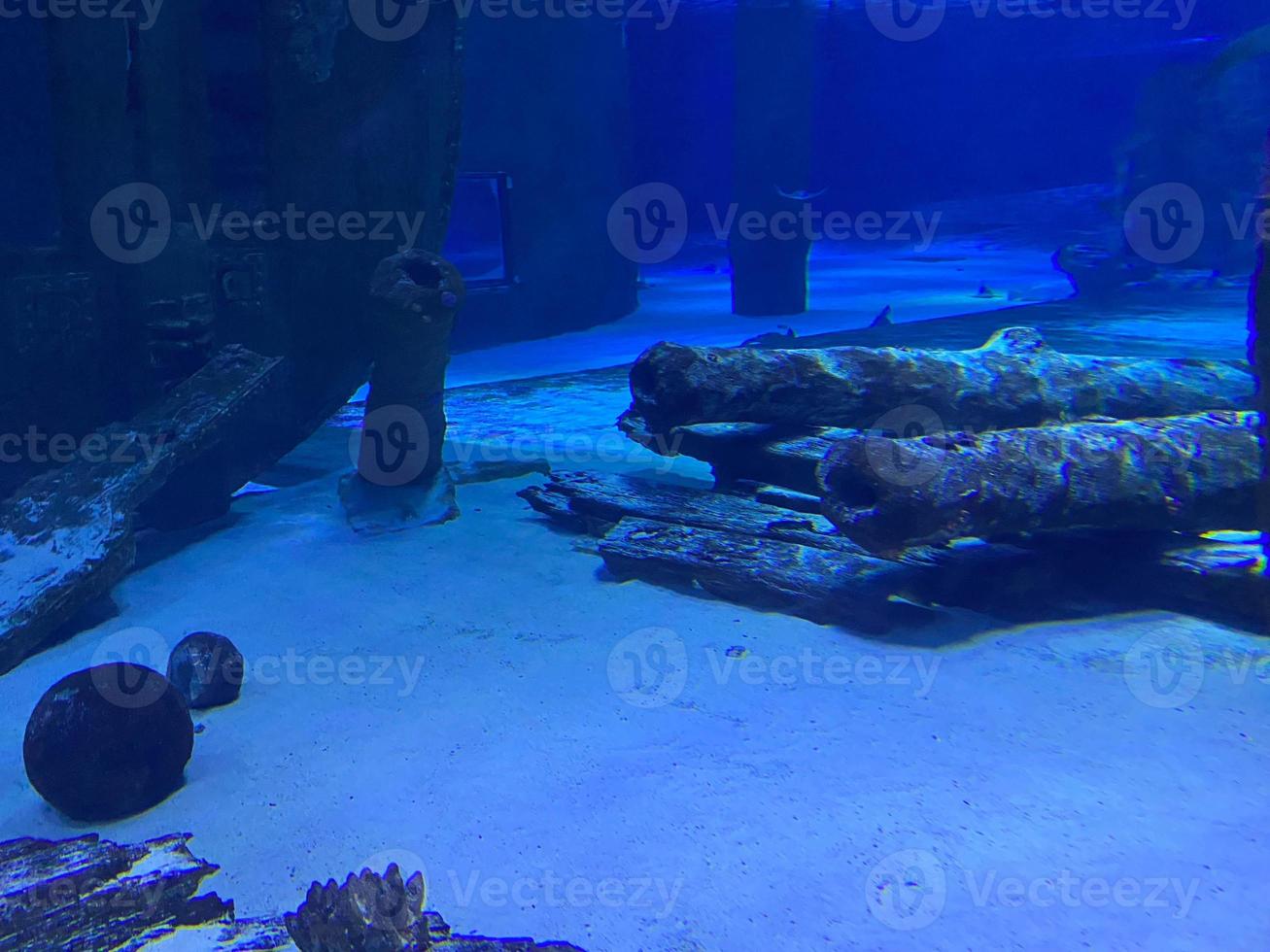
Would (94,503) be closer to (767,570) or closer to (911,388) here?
(767,570)

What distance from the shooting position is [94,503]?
462 cm

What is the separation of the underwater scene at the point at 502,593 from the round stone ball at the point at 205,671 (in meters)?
0.02

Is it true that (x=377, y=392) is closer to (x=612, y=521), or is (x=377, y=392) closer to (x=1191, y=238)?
(x=612, y=521)

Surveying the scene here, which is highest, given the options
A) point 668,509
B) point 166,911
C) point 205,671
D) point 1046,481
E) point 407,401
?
point 407,401

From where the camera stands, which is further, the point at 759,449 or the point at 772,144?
the point at 772,144

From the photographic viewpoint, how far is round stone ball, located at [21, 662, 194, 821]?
2.88 m

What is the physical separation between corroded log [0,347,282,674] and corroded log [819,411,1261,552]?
3610 millimetres

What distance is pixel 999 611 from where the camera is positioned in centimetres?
410

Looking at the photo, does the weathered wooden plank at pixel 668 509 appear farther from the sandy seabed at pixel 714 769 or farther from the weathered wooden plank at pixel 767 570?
the sandy seabed at pixel 714 769

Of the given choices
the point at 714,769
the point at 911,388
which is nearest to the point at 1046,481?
the point at 911,388

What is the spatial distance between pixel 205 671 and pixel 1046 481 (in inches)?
149

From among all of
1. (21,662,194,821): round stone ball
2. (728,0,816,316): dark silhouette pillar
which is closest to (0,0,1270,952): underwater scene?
(21,662,194,821): round stone ball

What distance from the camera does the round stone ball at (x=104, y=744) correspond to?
288 cm

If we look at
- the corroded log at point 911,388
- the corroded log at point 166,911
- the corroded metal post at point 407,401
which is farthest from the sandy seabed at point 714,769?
the corroded log at point 911,388
